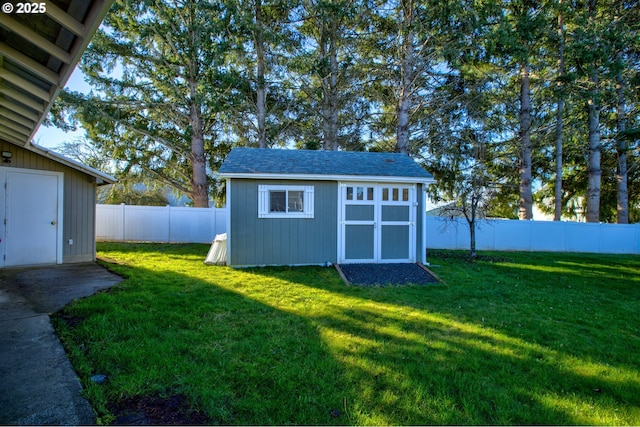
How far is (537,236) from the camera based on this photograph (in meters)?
12.3

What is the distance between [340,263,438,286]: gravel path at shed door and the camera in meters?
6.11

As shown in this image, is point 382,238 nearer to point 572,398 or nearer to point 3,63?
point 572,398

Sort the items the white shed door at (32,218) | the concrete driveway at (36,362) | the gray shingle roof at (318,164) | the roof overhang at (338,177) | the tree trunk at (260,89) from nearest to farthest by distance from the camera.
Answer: the concrete driveway at (36,362)
the white shed door at (32,218)
the roof overhang at (338,177)
the gray shingle roof at (318,164)
the tree trunk at (260,89)

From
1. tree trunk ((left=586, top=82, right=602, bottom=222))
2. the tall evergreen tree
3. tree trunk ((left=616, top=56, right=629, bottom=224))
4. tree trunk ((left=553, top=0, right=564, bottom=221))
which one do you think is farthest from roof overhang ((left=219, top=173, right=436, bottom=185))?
tree trunk ((left=616, top=56, right=629, bottom=224))

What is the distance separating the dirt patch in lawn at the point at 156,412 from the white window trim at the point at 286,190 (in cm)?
519

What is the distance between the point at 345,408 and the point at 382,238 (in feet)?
18.7

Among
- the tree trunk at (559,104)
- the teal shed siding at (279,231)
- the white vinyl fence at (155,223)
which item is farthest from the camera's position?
the tree trunk at (559,104)

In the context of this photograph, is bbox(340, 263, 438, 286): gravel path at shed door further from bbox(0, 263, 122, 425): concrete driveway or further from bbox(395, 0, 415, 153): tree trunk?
bbox(395, 0, 415, 153): tree trunk

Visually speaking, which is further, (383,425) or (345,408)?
(345,408)

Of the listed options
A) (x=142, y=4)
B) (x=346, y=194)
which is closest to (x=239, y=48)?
(x=142, y=4)

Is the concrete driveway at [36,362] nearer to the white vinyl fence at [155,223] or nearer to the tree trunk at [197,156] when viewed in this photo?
the white vinyl fence at [155,223]

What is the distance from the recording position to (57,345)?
9.41 feet

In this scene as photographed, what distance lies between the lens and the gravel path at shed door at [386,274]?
6.11m

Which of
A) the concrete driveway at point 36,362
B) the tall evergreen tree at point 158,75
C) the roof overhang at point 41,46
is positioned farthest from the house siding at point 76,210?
the tall evergreen tree at point 158,75
